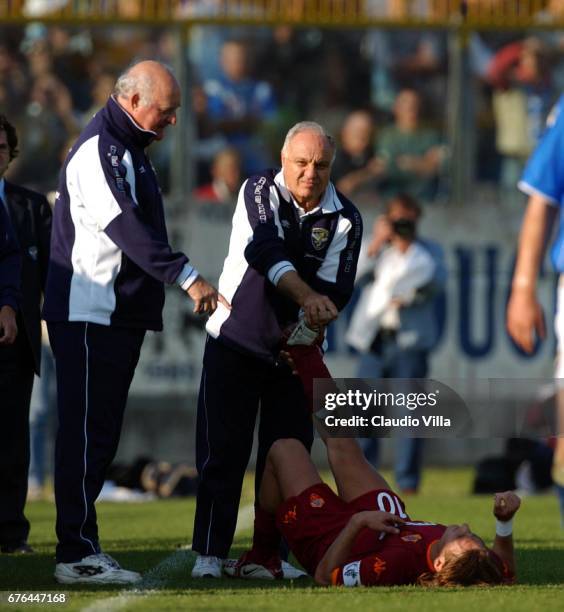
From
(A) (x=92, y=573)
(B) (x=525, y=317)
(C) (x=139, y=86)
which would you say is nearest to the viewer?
(B) (x=525, y=317)

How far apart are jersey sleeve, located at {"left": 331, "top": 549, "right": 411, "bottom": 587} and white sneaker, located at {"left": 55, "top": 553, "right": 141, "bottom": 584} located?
941 millimetres

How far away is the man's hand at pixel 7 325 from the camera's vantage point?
7.20 meters

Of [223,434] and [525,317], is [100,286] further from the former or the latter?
[525,317]

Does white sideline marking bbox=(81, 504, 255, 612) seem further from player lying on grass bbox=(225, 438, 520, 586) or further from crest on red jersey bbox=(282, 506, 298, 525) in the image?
crest on red jersey bbox=(282, 506, 298, 525)

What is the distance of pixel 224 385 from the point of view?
23.3 feet

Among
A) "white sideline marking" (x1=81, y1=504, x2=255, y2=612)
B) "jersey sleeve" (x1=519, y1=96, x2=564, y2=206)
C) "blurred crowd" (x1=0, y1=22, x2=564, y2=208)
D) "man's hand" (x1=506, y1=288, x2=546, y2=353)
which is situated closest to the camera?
"man's hand" (x1=506, y1=288, x2=546, y2=353)

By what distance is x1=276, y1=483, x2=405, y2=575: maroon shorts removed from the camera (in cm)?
664

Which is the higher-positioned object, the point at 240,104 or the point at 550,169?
the point at 240,104

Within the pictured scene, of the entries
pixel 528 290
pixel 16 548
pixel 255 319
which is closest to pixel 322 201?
pixel 255 319

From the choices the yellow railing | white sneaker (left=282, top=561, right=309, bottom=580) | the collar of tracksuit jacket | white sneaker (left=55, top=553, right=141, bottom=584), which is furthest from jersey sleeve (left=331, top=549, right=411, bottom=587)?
the yellow railing

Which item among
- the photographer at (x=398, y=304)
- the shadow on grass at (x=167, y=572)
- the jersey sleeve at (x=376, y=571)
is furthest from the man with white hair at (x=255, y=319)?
the photographer at (x=398, y=304)

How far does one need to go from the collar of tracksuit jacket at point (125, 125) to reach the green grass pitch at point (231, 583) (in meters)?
2.00

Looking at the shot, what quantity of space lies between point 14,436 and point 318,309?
106 inches

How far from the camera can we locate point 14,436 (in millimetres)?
8664
